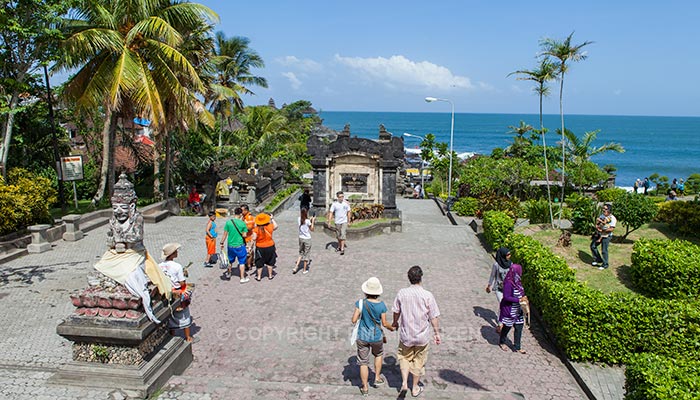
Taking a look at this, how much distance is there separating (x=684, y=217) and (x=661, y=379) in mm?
10957

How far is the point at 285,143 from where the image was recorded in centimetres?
3975

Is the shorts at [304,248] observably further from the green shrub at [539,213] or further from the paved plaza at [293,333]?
the green shrub at [539,213]

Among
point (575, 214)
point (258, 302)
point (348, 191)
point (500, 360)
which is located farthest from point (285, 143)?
point (500, 360)

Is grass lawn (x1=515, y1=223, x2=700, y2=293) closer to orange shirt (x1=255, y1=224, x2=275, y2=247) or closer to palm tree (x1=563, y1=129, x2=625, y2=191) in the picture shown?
palm tree (x1=563, y1=129, x2=625, y2=191)

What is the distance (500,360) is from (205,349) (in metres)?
4.84

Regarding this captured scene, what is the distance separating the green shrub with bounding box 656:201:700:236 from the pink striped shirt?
11.8 metres

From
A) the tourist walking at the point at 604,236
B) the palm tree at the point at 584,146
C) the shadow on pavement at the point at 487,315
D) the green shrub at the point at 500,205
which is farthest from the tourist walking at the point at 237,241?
the palm tree at the point at 584,146

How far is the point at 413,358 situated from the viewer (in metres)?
6.18

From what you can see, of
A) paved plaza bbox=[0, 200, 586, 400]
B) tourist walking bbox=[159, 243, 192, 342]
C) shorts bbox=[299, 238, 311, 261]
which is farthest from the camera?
shorts bbox=[299, 238, 311, 261]

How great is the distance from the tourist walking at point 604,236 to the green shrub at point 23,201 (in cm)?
1521

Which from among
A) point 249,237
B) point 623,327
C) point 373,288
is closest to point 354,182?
point 249,237

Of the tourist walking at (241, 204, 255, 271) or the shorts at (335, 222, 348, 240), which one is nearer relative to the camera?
the tourist walking at (241, 204, 255, 271)

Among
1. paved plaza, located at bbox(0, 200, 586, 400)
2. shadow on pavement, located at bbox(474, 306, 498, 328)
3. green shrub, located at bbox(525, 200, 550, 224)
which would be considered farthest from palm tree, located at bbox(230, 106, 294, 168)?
shadow on pavement, located at bbox(474, 306, 498, 328)

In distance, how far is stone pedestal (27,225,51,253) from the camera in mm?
13203
